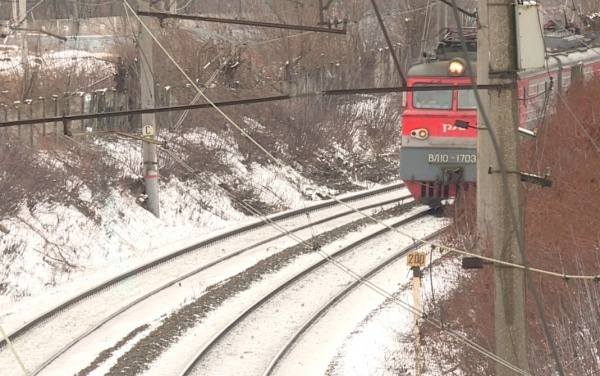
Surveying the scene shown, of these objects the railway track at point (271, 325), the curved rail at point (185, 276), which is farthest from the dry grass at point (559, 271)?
the curved rail at point (185, 276)

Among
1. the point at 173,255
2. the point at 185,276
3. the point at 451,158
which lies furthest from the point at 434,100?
the point at 185,276

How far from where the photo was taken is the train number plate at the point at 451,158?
19672mm

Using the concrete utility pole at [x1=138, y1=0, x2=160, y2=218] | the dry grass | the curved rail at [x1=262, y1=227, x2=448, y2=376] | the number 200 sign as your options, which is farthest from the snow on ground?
the concrete utility pole at [x1=138, y1=0, x2=160, y2=218]

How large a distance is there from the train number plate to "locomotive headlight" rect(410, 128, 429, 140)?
13.7 inches

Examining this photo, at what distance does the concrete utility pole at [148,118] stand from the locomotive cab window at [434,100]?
479 centimetres

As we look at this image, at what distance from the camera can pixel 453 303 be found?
12070mm

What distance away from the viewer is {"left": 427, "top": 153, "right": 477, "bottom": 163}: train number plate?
19.7m

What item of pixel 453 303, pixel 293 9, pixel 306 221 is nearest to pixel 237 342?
pixel 453 303

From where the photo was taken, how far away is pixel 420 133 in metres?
19.8

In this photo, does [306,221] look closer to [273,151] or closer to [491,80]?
[273,151]

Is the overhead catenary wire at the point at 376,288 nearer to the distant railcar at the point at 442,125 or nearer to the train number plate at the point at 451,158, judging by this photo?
the distant railcar at the point at 442,125

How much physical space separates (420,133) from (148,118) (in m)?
4.97

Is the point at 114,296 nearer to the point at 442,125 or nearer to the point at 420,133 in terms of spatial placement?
the point at 420,133

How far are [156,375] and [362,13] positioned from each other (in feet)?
88.1
